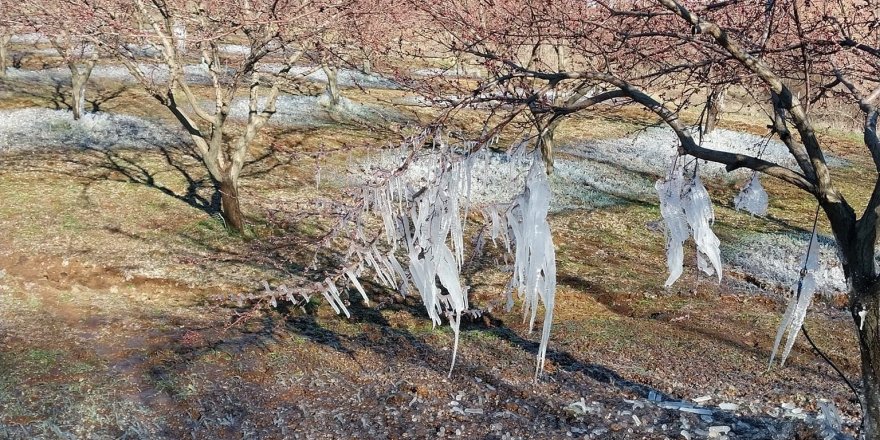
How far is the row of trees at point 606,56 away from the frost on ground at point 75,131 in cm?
128

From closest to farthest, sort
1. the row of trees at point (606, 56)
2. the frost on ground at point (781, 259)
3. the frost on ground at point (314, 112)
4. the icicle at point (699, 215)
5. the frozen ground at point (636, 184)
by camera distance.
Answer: the icicle at point (699, 215) < the row of trees at point (606, 56) < the frost on ground at point (781, 259) < the frozen ground at point (636, 184) < the frost on ground at point (314, 112)

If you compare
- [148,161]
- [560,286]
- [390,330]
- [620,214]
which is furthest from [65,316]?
[620,214]

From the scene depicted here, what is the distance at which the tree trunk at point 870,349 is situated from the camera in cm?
517

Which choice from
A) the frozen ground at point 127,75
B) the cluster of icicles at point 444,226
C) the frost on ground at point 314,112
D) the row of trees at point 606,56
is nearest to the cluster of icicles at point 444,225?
the cluster of icicles at point 444,226

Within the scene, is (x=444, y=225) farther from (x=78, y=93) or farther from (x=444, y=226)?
(x=78, y=93)

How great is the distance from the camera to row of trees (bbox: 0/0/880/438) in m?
5.13

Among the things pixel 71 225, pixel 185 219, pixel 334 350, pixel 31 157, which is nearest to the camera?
pixel 334 350

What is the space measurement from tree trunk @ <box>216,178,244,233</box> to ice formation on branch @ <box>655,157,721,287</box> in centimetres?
769

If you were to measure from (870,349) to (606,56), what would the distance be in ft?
10.5

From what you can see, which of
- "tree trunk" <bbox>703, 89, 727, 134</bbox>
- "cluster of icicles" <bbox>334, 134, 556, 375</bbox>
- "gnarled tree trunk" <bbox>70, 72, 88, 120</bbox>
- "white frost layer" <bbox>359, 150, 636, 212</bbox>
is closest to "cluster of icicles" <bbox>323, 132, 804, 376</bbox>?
"cluster of icicles" <bbox>334, 134, 556, 375</bbox>

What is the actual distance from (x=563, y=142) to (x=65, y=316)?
14.4m

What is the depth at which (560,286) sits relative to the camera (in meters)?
10.7

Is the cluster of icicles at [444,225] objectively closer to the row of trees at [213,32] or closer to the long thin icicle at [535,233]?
the long thin icicle at [535,233]

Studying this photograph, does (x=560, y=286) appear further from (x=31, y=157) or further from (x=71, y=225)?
(x=31, y=157)
